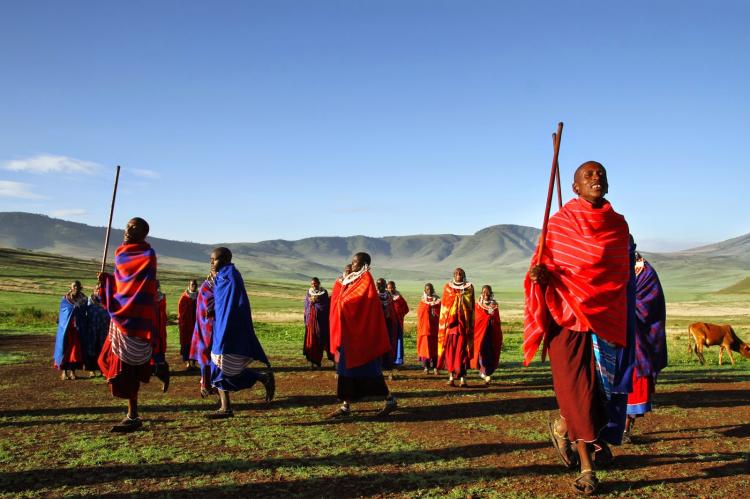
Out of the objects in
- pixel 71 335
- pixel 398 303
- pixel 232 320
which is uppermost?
pixel 398 303

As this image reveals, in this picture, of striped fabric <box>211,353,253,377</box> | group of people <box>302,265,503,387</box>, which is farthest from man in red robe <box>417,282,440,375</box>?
striped fabric <box>211,353,253,377</box>

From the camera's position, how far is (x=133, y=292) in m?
7.76


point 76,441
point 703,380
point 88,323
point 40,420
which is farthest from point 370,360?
point 703,380

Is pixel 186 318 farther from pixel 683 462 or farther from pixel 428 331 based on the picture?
pixel 683 462

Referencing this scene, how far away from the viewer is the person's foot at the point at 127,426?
7.59m

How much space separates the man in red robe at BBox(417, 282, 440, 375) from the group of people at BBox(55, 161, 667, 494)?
1822 mm

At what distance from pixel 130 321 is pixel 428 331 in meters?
8.50

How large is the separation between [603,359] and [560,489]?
1.21 m

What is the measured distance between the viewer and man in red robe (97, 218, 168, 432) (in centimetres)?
768

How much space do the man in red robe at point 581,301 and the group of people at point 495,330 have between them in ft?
0.03

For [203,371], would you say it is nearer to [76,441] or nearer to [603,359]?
[76,441]

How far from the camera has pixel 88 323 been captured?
42.4 feet

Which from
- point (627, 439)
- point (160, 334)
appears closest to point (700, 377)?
point (627, 439)

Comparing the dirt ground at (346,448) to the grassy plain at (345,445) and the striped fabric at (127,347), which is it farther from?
the striped fabric at (127,347)
